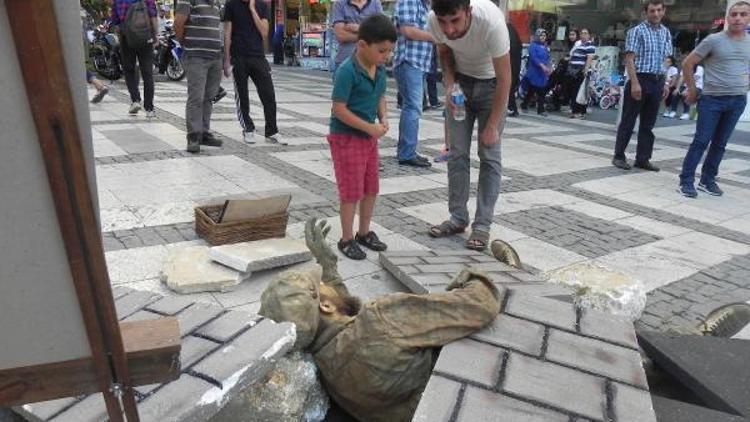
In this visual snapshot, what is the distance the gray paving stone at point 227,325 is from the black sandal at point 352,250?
4.60 feet

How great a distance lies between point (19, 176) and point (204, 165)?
4901mm

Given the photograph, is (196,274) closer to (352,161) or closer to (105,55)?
(352,161)

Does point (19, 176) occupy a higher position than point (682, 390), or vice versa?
point (19, 176)

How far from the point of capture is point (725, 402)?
1.93 m

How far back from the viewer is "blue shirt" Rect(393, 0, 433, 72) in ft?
18.6

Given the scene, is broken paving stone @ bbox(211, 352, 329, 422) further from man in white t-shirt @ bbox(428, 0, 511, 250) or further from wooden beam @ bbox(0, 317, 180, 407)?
man in white t-shirt @ bbox(428, 0, 511, 250)

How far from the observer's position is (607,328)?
2.15 m

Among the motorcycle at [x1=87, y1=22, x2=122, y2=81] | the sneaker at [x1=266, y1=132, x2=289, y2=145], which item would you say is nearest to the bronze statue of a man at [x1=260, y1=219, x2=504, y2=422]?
the sneaker at [x1=266, y1=132, x2=289, y2=145]

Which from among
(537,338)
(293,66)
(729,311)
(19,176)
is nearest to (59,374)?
(19,176)

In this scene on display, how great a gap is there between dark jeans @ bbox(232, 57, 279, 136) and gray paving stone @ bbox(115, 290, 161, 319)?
4.46 meters

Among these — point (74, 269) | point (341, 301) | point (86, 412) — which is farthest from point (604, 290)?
point (74, 269)

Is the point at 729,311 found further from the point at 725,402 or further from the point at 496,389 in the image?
the point at 496,389

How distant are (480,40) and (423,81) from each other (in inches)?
124

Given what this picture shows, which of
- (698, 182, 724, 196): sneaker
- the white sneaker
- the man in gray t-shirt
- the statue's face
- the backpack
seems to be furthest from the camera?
the white sneaker
